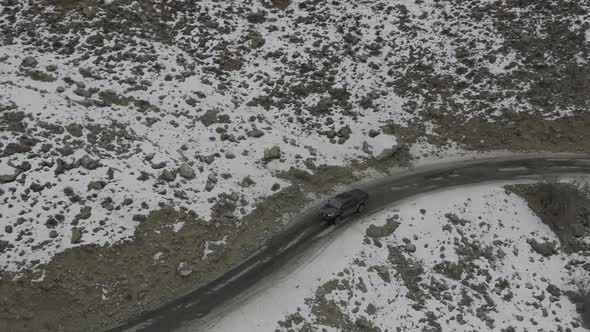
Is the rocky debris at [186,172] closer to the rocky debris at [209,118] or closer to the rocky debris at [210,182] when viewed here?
the rocky debris at [210,182]

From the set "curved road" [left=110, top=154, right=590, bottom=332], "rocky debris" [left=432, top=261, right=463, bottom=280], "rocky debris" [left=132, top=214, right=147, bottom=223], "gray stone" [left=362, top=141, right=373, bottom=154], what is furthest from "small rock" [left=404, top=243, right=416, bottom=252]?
"rocky debris" [left=132, top=214, right=147, bottom=223]

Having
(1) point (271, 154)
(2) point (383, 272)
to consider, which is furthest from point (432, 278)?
(1) point (271, 154)

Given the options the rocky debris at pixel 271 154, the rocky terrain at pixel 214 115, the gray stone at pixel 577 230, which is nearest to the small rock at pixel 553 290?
the gray stone at pixel 577 230

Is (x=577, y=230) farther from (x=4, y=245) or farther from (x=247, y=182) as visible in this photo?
(x=4, y=245)

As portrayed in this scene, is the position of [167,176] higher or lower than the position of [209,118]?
lower

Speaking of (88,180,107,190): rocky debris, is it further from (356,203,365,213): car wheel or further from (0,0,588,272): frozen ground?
(356,203,365,213): car wheel

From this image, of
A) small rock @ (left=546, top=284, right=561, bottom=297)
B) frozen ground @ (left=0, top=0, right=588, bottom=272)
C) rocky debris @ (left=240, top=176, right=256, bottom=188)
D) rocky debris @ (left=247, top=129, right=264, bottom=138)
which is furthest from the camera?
rocky debris @ (left=247, top=129, right=264, bottom=138)

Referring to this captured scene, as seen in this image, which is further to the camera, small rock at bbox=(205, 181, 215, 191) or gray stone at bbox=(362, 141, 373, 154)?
gray stone at bbox=(362, 141, 373, 154)

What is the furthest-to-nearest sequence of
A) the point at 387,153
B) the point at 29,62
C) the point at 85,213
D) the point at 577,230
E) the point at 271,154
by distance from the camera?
the point at 387,153
the point at 29,62
the point at 271,154
the point at 577,230
the point at 85,213
